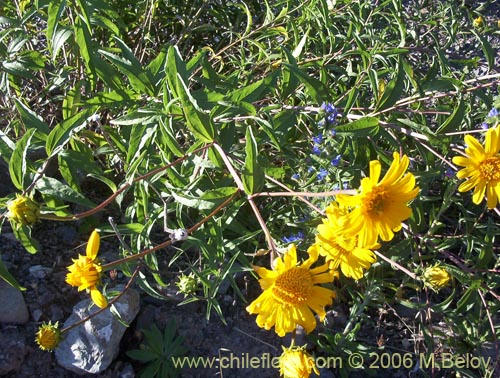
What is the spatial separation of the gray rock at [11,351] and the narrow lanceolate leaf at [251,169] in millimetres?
1051

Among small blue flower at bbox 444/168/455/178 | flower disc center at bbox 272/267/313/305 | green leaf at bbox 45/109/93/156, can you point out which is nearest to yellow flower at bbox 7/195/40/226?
green leaf at bbox 45/109/93/156

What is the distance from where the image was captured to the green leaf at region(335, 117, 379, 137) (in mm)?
1815

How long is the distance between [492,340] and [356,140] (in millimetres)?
908

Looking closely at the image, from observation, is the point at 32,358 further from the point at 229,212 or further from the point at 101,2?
the point at 101,2

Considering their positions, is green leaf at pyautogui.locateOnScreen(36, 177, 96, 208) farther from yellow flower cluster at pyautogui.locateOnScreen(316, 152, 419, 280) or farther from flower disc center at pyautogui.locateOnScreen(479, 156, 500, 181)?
flower disc center at pyautogui.locateOnScreen(479, 156, 500, 181)

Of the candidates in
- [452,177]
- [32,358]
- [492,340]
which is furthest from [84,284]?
[492,340]

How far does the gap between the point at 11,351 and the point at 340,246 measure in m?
1.23

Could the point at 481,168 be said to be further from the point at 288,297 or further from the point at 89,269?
the point at 89,269

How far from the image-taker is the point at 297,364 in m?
1.55

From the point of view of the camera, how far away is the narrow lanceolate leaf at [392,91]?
1.87 meters

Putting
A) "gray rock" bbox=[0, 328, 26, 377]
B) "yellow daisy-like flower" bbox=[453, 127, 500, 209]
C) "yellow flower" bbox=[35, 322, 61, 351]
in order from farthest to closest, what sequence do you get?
"gray rock" bbox=[0, 328, 26, 377] < "yellow flower" bbox=[35, 322, 61, 351] < "yellow daisy-like flower" bbox=[453, 127, 500, 209]

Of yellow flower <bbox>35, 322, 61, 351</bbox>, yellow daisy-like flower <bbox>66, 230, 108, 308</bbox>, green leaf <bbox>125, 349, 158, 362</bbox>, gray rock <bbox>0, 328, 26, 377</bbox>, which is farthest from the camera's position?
green leaf <bbox>125, 349, 158, 362</bbox>

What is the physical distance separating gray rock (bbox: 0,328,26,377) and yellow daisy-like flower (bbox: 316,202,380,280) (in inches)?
45.4

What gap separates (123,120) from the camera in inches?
70.3
